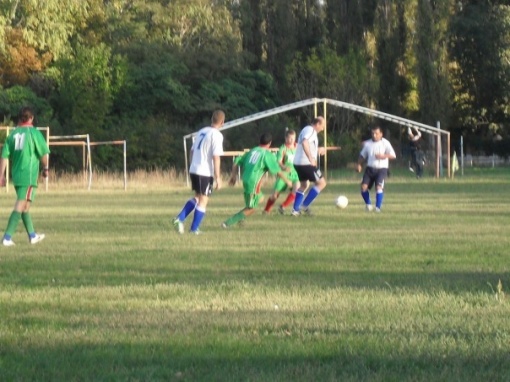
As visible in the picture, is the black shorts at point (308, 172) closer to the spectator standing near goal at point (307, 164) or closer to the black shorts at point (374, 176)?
the spectator standing near goal at point (307, 164)

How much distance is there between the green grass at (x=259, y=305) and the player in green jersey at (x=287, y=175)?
3780 mm

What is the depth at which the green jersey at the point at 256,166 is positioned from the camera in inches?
695

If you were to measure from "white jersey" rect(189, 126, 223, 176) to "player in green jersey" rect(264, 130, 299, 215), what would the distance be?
13.1ft

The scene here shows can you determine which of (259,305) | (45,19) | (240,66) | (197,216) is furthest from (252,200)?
(240,66)

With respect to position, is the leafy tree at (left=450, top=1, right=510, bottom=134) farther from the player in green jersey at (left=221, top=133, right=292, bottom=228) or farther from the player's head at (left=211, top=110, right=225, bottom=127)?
the player's head at (left=211, top=110, right=225, bottom=127)

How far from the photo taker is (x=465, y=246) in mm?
13469

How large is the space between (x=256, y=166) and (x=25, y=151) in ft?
15.6

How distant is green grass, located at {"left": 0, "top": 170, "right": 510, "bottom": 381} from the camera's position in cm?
630

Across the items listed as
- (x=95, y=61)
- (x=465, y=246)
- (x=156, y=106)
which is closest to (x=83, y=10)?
(x=95, y=61)

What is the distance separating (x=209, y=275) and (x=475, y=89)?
5810cm

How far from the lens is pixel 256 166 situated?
701 inches

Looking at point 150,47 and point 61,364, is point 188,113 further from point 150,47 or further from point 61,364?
point 61,364

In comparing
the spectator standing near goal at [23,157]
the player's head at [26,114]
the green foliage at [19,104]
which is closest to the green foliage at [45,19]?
the green foliage at [19,104]

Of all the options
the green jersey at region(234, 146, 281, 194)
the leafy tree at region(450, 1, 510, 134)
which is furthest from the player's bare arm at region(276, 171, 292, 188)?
the leafy tree at region(450, 1, 510, 134)
